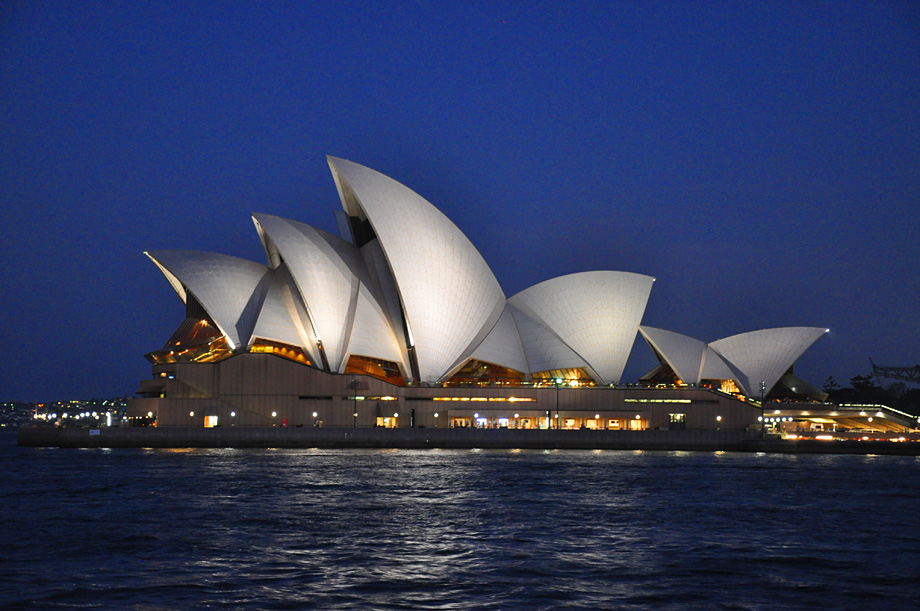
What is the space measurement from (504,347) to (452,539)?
151 ft

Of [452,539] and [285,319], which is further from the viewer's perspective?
[285,319]

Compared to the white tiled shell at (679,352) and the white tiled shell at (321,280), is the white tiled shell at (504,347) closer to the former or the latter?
the white tiled shell at (321,280)

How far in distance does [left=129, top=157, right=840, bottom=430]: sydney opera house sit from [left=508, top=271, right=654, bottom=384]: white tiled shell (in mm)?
115

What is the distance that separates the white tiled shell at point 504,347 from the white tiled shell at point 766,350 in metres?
20.5

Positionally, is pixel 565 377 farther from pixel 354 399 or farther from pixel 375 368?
pixel 354 399

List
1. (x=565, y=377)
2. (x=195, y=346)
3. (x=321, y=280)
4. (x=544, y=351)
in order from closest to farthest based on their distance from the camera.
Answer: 1. (x=321, y=280)
2. (x=195, y=346)
3. (x=544, y=351)
4. (x=565, y=377)

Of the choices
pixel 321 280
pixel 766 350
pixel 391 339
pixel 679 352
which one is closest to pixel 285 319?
pixel 321 280

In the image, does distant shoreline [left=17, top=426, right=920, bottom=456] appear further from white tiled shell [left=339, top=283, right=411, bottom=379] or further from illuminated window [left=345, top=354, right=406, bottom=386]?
white tiled shell [left=339, top=283, right=411, bottom=379]

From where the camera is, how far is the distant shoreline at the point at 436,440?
56.8m

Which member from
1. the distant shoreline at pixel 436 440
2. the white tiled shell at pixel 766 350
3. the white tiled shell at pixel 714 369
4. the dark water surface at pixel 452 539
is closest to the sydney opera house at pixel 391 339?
the distant shoreline at pixel 436 440

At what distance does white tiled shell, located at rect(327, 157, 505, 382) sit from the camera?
Answer: 58.9 meters

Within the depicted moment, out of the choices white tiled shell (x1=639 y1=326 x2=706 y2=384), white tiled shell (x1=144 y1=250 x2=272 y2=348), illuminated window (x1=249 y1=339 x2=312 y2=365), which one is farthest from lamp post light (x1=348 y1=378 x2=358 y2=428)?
white tiled shell (x1=639 y1=326 x2=706 y2=384)

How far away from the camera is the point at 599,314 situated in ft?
221

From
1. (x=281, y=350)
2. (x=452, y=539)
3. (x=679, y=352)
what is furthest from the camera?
(x=679, y=352)
